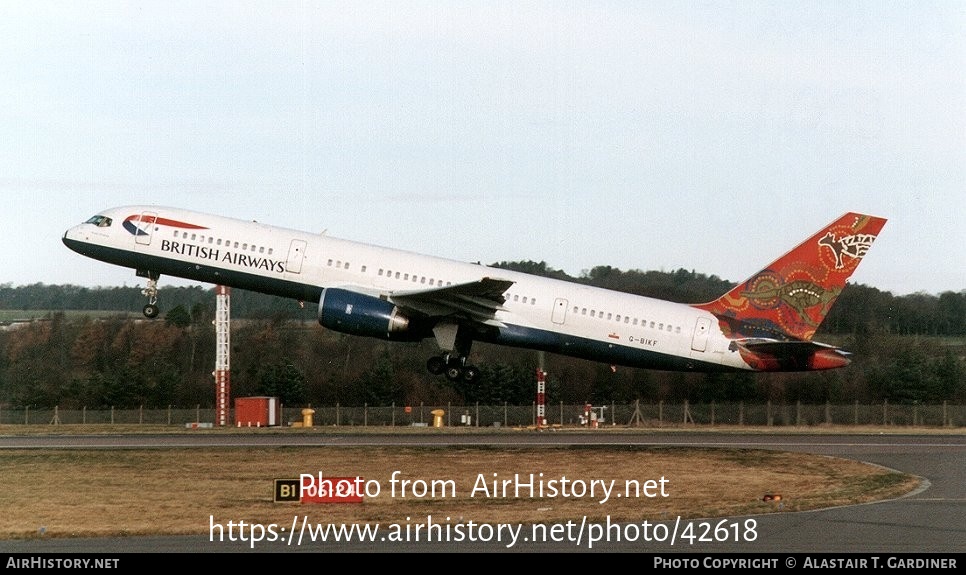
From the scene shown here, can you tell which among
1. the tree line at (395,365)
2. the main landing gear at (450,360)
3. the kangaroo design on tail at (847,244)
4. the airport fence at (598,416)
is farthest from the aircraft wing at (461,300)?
the tree line at (395,365)

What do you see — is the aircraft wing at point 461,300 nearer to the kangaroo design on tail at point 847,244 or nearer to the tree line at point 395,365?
the kangaroo design on tail at point 847,244

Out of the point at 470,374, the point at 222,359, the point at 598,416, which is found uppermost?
the point at 222,359

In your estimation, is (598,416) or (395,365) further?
(395,365)

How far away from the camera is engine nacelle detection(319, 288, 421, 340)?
39.3 metres

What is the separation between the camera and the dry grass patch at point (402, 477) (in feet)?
87.1

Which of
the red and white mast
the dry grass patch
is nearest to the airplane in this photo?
the dry grass patch

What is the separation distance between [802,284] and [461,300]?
513 inches

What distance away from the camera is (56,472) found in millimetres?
35156

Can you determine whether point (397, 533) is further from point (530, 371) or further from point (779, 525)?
point (530, 371)

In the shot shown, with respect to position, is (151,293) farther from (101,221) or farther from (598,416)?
(598,416)

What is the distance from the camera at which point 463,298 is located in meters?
40.4

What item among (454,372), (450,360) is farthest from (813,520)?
(450,360)
